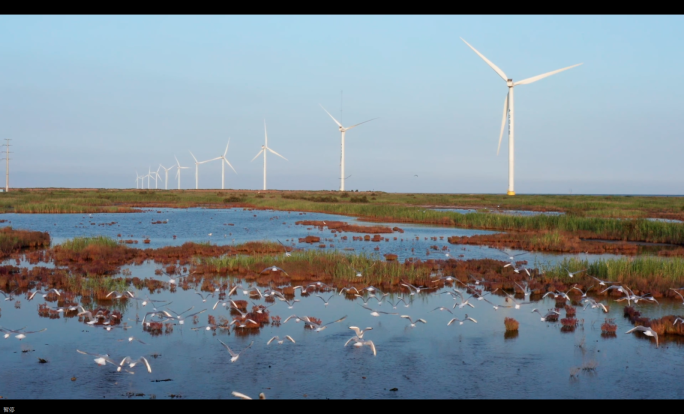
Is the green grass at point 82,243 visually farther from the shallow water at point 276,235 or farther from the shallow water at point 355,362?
the shallow water at point 355,362

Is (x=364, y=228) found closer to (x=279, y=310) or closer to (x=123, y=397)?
(x=279, y=310)

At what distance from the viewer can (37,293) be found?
1831 cm

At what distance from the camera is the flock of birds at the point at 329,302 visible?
12.9 meters

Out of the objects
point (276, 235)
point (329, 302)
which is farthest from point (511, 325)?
point (276, 235)

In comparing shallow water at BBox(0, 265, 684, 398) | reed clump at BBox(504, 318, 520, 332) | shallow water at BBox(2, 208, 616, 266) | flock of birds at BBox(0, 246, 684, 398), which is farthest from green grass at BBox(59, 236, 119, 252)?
reed clump at BBox(504, 318, 520, 332)

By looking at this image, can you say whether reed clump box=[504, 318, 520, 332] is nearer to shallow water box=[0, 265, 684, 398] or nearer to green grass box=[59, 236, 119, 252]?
shallow water box=[0, 265, 684, 398]

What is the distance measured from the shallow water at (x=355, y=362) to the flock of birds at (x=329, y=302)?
0.26 metres

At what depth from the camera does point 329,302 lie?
59.3 ft

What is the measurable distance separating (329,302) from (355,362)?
6.54 meters

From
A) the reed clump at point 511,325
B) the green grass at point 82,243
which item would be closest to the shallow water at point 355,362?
the reed clump at point 511,325

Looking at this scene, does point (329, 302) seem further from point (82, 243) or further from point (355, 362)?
point (82, 243)

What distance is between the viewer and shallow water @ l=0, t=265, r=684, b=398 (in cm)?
988

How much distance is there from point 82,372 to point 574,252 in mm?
28901

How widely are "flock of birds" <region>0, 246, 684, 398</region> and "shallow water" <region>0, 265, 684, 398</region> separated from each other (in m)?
0.26
